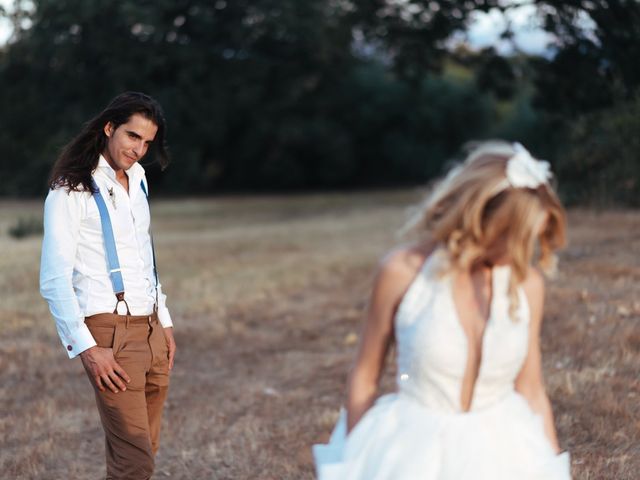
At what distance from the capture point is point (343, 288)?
1191 centimetres

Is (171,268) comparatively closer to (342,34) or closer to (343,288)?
(343,288)

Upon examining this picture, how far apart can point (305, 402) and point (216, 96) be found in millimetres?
27153

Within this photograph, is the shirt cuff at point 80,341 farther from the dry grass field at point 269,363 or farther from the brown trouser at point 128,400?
the dry grass field at point 269,363

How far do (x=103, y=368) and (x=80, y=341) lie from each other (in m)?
0.16

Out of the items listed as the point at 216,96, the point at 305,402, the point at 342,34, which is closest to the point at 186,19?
the point at 216,96

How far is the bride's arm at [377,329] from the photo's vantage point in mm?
2309

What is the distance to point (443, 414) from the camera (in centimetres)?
233

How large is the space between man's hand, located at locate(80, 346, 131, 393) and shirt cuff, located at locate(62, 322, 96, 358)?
31 millimetres

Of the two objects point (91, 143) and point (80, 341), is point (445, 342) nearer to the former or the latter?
point (80, 341)

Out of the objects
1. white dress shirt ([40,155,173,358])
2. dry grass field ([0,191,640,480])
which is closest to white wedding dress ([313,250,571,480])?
white dress shirt ([40,155,173,358])

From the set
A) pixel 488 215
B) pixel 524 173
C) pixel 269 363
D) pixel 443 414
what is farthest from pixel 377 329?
pixel 269 363

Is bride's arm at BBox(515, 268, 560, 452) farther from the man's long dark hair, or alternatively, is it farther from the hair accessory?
the man's long dark hair

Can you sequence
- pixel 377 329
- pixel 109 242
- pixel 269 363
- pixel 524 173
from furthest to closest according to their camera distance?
pixel 269 363 < pixel 109 242 < pixel 377 329 < pixel 524 173

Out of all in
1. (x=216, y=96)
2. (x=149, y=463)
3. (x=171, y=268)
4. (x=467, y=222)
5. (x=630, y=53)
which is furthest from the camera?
(x=216, y=96)
